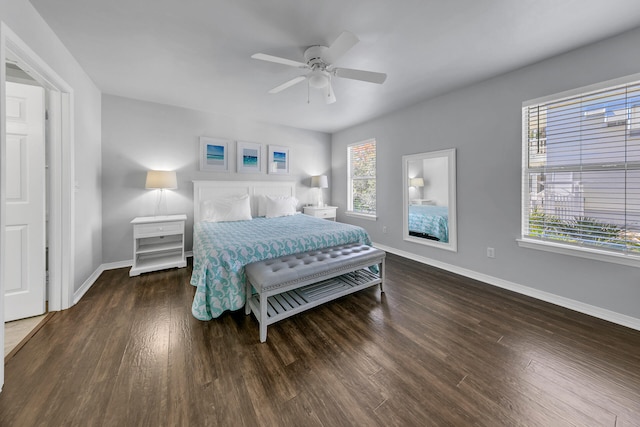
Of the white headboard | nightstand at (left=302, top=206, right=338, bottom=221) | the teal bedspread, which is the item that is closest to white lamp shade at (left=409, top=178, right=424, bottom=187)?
the teal bedspread

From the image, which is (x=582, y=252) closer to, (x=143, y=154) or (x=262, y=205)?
(x=262, y=205)

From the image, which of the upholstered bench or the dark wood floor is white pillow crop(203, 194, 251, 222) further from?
the upholstered bench

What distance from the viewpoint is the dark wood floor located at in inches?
50.2

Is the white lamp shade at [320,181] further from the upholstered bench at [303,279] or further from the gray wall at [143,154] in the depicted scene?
the upholstered bench at [303,279]

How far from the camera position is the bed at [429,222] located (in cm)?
349

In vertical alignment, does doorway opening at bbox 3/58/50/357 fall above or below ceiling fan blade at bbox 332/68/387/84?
below

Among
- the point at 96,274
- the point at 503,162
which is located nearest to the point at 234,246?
the point at 96,274

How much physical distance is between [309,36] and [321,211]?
3.34 meters

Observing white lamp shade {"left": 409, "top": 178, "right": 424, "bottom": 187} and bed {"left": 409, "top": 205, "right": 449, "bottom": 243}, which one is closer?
bed {"left": 409, "top": 205, "right": 449, "bottom": 243}

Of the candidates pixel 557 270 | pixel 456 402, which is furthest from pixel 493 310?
pixel 456 402

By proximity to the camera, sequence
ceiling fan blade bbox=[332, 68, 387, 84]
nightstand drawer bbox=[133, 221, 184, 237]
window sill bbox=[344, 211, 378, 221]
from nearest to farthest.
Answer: ceiling fan blade bbox=[332, 68, 387, 84] → nightstand drawer bbox=[133, 221, 184, 237] → window sill bbox=[344, 211, 378, 221]

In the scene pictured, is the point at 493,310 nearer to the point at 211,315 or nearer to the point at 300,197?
the point at 211,315

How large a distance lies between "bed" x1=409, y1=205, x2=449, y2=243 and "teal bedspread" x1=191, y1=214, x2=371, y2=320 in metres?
1.25

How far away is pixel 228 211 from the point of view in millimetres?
3791
